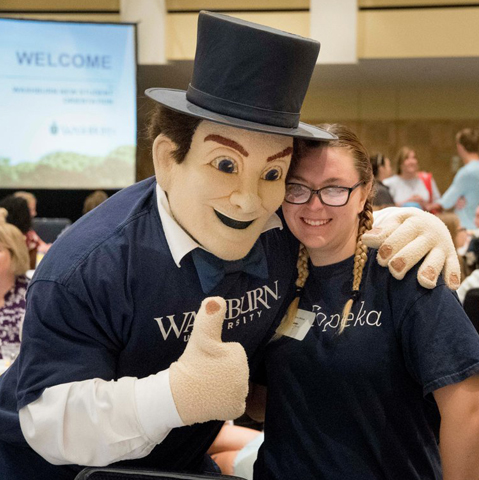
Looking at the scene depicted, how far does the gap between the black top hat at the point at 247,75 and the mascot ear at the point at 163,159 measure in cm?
10

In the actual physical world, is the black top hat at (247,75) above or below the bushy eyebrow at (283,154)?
above

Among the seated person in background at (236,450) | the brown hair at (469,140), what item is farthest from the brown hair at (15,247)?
the brown hair at (469,140)

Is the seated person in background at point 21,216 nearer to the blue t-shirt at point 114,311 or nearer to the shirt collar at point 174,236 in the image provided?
the blue t-shirt at point 114,311

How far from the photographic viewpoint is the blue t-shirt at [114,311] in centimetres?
153

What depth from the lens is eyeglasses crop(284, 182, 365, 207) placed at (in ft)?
5.89

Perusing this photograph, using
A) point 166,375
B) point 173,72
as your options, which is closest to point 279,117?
point 166,375

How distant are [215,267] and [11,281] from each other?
2.33m

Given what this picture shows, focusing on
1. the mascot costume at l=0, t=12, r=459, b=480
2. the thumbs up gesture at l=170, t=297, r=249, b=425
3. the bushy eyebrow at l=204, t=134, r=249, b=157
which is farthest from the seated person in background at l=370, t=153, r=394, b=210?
the thumbs up gesture at l=170, t=297, r=249, b=425

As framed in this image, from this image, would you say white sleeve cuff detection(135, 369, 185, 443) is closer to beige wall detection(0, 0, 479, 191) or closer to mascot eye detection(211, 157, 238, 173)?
mascot eye detection(211, 157, 238, 173)

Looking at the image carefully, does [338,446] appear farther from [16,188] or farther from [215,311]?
[16,188]

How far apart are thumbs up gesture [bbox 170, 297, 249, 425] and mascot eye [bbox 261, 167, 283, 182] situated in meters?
0.35

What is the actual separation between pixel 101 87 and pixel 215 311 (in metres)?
6.85

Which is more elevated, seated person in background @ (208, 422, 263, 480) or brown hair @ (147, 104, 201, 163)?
brown hair @ (147, 104, 201, 163)

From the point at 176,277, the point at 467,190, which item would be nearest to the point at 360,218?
the point at 176,277
